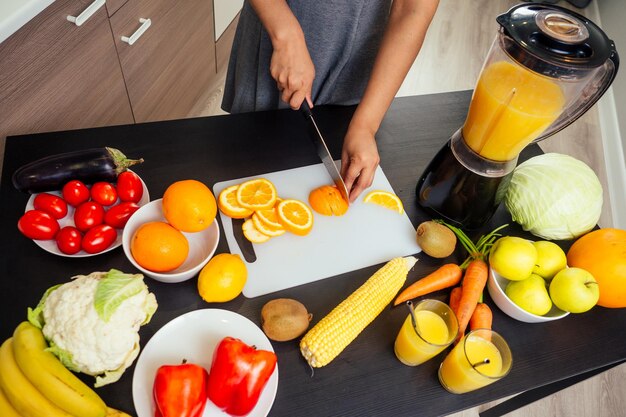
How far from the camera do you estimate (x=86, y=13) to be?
1361 mm

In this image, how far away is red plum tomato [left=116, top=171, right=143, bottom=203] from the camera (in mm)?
942

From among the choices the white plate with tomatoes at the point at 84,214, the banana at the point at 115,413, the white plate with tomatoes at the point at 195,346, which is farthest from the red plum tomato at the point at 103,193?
the banana at the point at 115,413

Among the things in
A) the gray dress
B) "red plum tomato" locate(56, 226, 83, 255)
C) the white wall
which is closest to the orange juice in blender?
the gray dress

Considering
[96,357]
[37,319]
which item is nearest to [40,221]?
[37,319]

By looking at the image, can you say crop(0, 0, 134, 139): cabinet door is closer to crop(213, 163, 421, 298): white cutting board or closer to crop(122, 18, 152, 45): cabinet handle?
crop(122, 18, 152, 45): cabinet handle

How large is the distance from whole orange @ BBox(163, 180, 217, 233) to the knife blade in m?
0.32

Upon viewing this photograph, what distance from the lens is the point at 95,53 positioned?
1.51m

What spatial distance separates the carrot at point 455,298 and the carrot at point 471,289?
12 mm

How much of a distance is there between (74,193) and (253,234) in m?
0.39

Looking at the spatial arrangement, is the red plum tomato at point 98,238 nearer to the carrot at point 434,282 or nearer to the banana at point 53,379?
the banana at point 53,379

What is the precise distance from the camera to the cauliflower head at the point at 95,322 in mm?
700

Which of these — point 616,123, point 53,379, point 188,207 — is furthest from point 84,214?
point 616,123

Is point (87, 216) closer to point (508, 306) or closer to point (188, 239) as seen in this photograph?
point (188, 239)

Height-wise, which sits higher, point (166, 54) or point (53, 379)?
point (53, 379)
